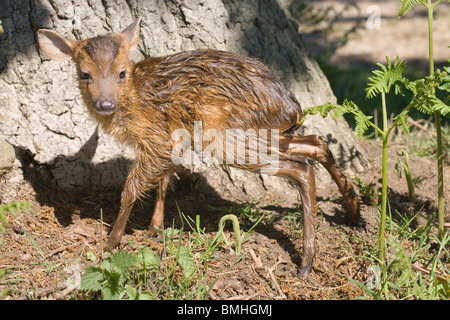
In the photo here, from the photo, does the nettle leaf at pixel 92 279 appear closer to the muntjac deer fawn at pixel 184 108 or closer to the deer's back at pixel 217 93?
the muntjac deer fawn at pixel 184 108

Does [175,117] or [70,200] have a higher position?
[175,117]

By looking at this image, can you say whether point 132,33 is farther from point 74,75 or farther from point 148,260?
point 148,260

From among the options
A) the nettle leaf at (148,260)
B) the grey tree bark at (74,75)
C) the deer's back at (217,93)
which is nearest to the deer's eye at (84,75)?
the deer's back at (217,93)

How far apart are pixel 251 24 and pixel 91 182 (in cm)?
211

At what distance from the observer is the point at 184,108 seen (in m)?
4.04

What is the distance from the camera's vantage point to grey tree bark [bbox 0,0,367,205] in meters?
4.50

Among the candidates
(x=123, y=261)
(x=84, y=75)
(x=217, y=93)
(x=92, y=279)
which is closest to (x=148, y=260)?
(x=123, y=261)

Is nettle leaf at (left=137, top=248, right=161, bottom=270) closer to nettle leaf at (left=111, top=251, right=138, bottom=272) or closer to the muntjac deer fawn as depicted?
nettle leaf at (left=111, top=251, right=138, bottom=272)

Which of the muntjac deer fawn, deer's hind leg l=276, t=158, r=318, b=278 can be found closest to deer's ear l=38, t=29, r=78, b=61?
the muntjac deer fawn

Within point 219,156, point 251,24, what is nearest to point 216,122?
point 219,156

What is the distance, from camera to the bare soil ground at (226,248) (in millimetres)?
3590

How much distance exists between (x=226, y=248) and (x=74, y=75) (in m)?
2.07
